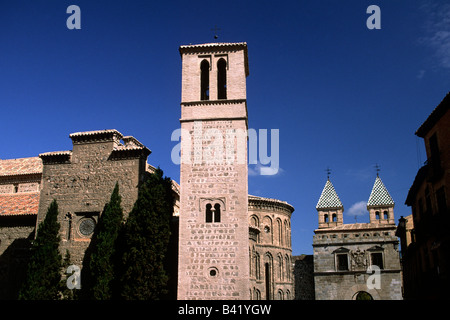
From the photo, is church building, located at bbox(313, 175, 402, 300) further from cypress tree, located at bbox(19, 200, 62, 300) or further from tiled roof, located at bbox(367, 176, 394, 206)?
cypress tree, located at bbox(19, 200, 62, 300)

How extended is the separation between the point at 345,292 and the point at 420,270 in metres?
9.41

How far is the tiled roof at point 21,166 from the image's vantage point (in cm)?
2519

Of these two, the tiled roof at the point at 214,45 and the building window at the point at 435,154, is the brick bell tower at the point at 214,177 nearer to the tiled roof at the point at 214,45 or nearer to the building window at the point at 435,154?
the tiled roof at the point at 214,45

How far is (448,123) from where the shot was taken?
16.9m

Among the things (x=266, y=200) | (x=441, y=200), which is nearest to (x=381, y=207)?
Answer: (x=266, y=200)

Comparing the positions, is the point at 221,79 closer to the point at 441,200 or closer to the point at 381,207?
the point at 441,200

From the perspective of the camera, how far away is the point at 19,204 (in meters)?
23.1

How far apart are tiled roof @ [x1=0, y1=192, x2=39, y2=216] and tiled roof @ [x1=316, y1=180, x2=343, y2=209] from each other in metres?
20.9

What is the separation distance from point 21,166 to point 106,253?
34.9ft

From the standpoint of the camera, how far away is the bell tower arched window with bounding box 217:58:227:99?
21172 millimetres

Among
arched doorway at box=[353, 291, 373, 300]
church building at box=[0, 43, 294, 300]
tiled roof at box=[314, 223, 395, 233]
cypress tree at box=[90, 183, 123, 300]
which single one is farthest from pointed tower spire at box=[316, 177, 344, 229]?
cypress tree at box=[90, 183, 123, 300]

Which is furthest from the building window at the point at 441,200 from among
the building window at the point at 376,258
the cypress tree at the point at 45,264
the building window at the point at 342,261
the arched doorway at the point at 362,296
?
the cypress tree at the point at 45,264

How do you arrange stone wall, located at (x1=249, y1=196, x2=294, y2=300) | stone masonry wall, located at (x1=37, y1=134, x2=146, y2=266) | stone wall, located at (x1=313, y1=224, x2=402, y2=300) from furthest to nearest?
stone wall, located at (x1=249, y1=196, x2=294, y2=300) → stone wall, located at (x1=313, y1=224, x2=402, y2=300) → stone masonry wall, located at (x1=37, y1=134, x2=146, y2=266)
